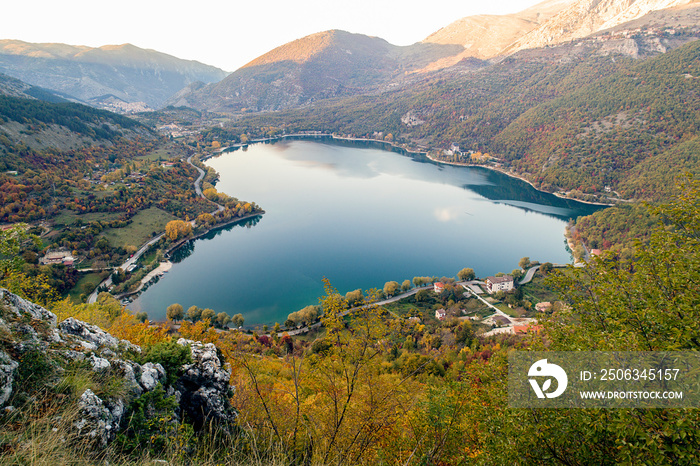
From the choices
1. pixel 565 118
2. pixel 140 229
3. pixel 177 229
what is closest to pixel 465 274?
pixel 177 229

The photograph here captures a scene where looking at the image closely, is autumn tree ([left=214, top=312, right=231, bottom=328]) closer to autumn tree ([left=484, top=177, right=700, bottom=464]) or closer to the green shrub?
the green shrub

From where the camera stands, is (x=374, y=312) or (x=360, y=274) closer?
(x=374, y=312)

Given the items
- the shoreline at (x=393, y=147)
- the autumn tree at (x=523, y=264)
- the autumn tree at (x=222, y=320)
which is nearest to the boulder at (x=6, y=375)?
the autumn tree at (x=222, y=320)

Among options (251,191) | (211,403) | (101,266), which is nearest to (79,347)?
(211,403)

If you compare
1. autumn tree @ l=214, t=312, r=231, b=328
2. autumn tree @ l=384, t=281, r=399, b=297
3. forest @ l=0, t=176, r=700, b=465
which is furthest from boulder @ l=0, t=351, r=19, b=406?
autumn tree @ l=384, t=281, r=399, b=297

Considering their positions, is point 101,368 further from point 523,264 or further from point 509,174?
point 509,174

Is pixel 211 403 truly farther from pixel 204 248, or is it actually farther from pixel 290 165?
pixel 290 165
